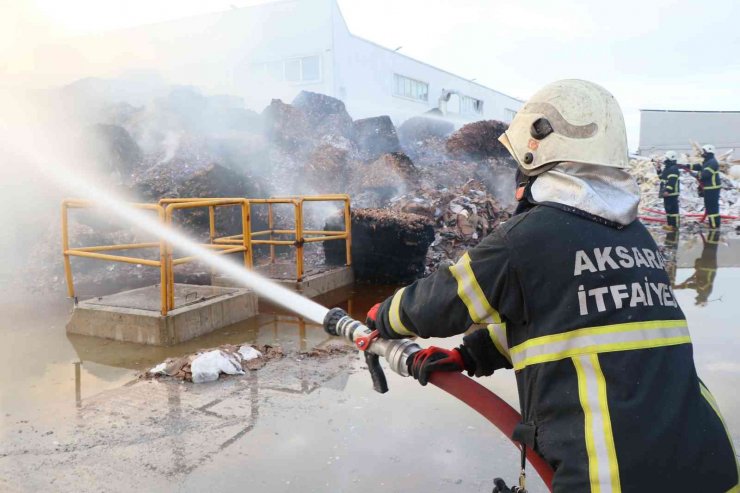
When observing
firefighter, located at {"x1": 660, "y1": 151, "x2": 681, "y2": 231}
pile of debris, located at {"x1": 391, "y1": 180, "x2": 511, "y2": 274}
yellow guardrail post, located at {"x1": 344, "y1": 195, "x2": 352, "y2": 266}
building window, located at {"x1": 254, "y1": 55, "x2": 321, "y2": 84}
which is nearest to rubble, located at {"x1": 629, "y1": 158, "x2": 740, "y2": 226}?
firefighter, located at {"x1": 660, "y1": 151, "x2": 681, "y2": 231}

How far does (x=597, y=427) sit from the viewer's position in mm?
1303

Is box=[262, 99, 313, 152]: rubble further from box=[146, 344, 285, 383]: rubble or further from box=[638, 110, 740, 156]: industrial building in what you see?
box=[638, 110, 740, 156]: industrial building

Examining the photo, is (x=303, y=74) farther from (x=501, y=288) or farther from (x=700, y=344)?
(x=501, y=288)

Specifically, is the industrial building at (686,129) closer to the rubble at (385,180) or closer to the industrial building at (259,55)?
the industrial building at (259,55)

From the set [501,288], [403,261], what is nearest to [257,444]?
[501,288]

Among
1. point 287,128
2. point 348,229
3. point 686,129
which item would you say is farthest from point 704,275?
point 686,129

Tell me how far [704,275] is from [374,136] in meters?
8.38

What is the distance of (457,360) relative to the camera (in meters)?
1.80

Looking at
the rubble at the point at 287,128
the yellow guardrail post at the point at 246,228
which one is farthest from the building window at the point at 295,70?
the yellow guardrail post at the point at 246,228

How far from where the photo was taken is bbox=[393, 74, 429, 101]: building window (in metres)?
24.3

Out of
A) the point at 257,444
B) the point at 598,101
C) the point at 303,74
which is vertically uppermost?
the point at 303,74

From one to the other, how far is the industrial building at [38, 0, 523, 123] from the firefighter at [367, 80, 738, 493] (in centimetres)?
1937

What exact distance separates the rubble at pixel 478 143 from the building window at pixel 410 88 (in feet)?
34.3

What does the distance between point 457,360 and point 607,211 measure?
26.6 inches
